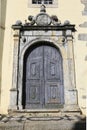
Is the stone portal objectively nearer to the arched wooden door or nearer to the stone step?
the arched wooden door

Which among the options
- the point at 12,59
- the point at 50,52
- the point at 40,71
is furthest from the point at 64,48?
the point at 12,59

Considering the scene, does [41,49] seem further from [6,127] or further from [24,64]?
[6,127]

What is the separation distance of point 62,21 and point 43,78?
180 centimetres

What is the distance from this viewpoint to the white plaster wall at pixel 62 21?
7.05 m

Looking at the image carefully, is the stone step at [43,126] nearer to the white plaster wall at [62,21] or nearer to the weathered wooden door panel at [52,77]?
the white plaster wall at [62,21]

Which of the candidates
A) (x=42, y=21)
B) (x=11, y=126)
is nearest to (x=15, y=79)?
(x=42, y=21)

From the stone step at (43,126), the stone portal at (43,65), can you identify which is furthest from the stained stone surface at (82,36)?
the stone step at (43,126)

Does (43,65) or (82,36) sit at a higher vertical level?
(82,36)

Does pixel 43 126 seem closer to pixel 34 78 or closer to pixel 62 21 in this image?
pixel 34 78

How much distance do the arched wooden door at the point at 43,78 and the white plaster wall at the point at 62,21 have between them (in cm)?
50

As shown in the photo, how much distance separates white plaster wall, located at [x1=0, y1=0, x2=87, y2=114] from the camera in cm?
705

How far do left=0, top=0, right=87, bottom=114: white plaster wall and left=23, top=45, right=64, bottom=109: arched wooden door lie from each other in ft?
1.63

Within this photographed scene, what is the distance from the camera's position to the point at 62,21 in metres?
7.72

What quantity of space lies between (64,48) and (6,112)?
2.40 metres
